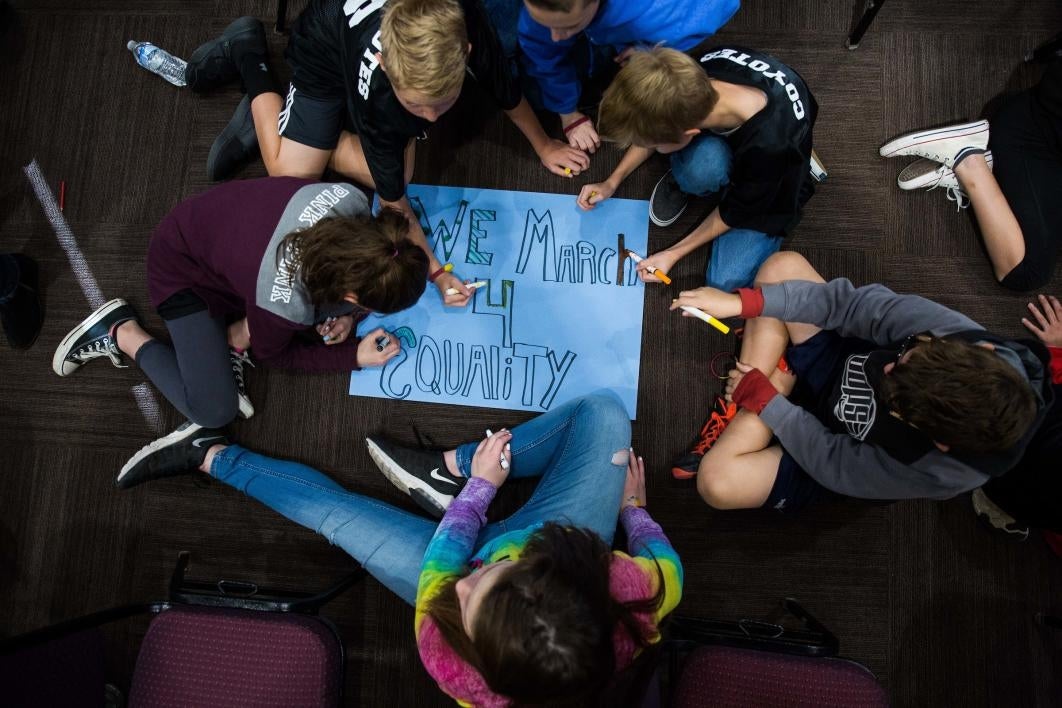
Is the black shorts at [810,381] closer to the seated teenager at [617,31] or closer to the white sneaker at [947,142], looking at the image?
the white sneaker at [947,142]

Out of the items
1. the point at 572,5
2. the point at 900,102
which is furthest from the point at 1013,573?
the point at 572,5

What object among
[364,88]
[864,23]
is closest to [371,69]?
[364,88]

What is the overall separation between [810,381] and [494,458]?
0.73 metres

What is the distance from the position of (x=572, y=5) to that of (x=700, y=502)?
1.12 metres

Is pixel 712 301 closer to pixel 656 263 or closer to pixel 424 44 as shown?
pixel 656 263

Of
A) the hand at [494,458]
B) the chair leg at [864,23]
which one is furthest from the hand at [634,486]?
the chair leg at [864,23]

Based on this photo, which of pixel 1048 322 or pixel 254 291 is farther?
pixel 1048 322

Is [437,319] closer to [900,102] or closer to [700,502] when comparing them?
[700,502]

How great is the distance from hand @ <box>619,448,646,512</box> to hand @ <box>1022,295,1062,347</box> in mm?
1022

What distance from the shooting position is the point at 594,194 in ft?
5.11

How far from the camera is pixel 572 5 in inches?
43.4

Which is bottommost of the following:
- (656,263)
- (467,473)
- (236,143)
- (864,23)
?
(467,473)

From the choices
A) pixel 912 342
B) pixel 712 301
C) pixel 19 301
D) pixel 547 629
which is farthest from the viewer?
pixel 19 301

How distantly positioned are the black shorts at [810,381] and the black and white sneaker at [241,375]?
1259mm
